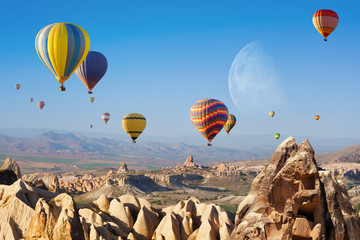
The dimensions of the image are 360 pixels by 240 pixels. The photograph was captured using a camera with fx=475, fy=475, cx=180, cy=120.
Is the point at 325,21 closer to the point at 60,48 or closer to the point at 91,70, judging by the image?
the point at 91,70

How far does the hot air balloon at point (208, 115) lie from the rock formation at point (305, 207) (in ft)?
161

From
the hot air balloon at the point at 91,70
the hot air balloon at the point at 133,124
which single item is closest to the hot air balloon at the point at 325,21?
the hot air balloon at the point at 91,70

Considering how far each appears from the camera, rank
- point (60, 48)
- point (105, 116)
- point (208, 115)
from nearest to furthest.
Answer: point (60, 48), point (208, 115), point (105, 116)

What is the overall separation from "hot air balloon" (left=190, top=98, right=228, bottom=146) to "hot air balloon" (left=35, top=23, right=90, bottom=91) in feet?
72.0

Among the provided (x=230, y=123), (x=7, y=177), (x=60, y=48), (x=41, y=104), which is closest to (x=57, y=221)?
(x=60, y=48)

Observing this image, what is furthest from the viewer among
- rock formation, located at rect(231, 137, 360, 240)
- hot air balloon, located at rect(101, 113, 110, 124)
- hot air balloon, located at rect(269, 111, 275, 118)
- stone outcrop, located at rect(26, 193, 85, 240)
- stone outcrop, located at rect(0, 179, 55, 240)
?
hot air balloon, located at rect(101, 113, 110, 124)

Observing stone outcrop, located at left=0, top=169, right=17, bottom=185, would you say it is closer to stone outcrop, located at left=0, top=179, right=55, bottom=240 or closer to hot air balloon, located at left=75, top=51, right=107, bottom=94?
stone outcrop, located at left=0, top=179, right=55, bottom=240

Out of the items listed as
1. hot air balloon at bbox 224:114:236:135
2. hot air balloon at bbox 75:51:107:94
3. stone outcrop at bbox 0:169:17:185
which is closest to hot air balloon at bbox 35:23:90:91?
stone outcrop at bbox 0:169:17:185

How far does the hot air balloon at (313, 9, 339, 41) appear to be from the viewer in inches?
2638

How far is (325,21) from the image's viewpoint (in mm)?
66938

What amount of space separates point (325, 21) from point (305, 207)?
180 feet

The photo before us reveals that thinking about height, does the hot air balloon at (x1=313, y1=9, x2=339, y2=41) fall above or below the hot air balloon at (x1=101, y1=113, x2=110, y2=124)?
above

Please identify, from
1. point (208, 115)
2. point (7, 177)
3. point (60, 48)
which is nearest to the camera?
point (60, 48)

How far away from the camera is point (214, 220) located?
36.0 m
